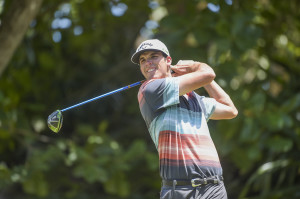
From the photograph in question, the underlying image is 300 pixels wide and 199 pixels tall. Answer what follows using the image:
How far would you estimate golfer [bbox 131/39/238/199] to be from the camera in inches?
109

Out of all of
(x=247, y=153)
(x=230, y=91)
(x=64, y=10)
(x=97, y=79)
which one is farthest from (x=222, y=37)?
(x=97, y=79)

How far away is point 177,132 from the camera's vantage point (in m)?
2.80

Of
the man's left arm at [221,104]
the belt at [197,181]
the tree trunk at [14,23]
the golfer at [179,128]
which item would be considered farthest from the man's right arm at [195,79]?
the tree trunk at [14,23]

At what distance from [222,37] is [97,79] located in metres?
3.37

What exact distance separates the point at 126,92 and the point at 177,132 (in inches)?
212

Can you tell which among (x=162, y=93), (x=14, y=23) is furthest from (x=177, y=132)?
(x=14, y=23)

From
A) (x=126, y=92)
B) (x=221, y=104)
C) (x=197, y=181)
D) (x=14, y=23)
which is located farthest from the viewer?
(x=126, y=92)

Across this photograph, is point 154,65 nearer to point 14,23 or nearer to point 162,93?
point 162,93

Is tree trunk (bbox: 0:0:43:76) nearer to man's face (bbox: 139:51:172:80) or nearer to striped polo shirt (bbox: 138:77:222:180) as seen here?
man's face (bbox: 139:51:172:80)

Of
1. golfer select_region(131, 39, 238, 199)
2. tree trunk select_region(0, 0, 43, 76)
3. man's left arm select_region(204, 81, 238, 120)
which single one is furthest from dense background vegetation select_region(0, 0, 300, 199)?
golfer select_region(131, 39, 238, 199)

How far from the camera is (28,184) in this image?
6359mm

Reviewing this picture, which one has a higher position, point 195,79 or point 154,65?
point 154,65

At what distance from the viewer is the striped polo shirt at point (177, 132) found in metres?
2.78

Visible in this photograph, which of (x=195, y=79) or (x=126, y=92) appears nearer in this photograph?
(x=195, y=79)
